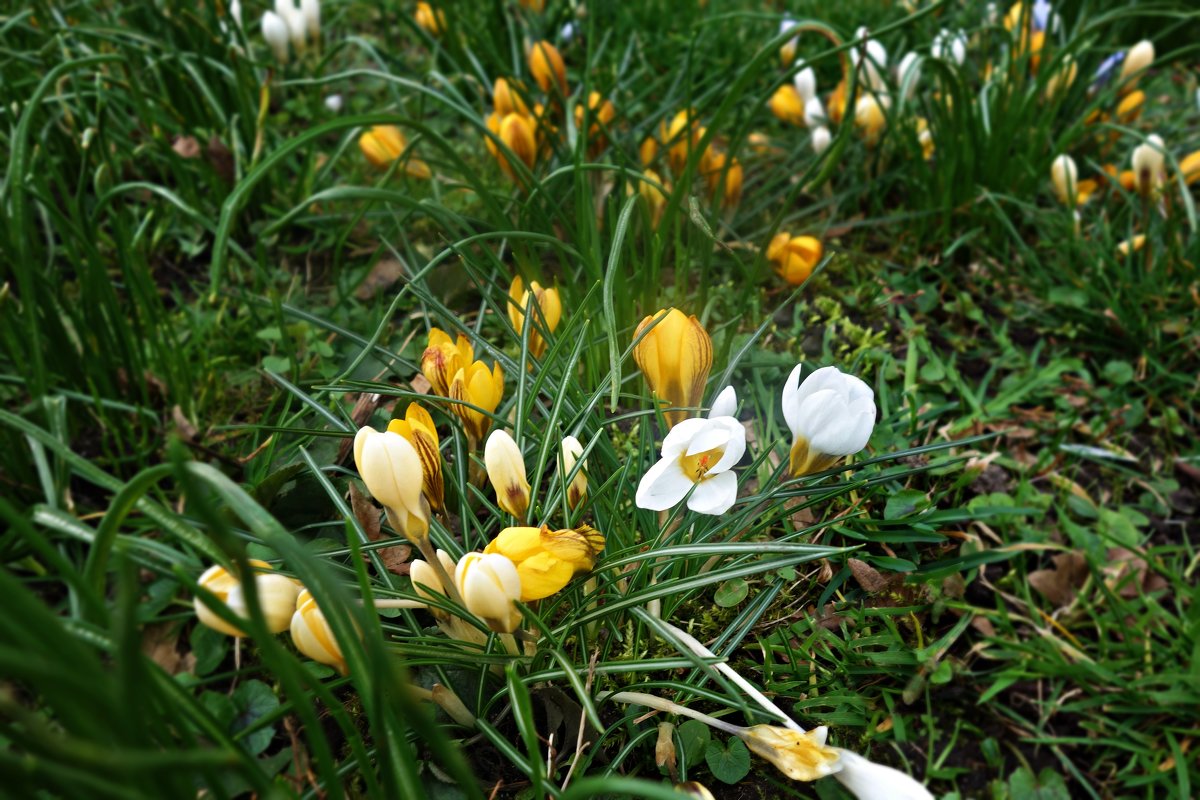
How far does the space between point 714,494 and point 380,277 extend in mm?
1225

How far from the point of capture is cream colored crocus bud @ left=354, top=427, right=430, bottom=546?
92 centimetres

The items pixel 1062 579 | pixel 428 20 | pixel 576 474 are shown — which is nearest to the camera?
pixel 576 474

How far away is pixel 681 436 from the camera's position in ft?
3.16

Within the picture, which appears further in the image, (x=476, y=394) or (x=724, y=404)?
(x=476, y=394)

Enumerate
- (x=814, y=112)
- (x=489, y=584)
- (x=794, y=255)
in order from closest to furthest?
(x=489, y=584)
(x=794, y=255)
(x=814, y=112)

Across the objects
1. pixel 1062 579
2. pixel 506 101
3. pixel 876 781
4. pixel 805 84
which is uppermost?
pixel 506 101

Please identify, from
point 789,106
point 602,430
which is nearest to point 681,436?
point 602,430

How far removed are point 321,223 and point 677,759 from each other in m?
1.49

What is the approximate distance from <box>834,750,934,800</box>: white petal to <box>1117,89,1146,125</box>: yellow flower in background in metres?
1.93

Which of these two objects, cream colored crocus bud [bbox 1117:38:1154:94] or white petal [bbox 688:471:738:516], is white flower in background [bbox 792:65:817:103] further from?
white petal [bbox 688:471:738:516]

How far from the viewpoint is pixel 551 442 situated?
3.54 ft

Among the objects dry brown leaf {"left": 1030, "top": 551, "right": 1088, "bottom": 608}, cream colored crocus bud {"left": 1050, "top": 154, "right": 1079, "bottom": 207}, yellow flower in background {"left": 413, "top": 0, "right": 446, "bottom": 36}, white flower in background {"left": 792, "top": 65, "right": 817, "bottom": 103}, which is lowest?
dry brown leaf {"left": 1030, "top": 551, "right": 1088, "bottom": 608}

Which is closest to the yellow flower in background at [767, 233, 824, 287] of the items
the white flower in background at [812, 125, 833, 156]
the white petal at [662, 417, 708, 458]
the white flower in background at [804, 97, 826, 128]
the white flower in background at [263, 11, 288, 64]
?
the white flower in background at [812, 125, 833, 156]

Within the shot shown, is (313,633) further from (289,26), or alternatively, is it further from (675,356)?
(289,26)
